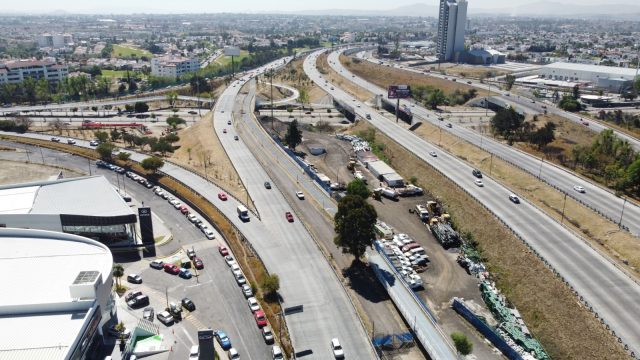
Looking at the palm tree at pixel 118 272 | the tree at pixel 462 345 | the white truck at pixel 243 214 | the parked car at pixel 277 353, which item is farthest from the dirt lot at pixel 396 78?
the parked car at pixel 277 353

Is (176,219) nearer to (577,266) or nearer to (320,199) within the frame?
(320,199)

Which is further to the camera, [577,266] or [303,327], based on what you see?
[577,266]

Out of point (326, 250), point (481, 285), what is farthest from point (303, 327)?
point (481, 285)

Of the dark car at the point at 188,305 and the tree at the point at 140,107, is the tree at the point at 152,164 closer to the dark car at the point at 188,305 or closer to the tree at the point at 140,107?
the dark car at the point at 188,305

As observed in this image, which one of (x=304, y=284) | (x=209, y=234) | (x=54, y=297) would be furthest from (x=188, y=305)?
(x=209, y=234)

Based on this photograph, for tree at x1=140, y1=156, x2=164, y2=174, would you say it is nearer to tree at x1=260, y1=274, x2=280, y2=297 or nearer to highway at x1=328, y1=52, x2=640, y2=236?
tree at x1=260, y1=274, x2=280, y2=297

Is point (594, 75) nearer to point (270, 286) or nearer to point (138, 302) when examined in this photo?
point (270, 286)

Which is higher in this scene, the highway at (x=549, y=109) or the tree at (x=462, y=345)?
the highway at (x=549, y=109)
